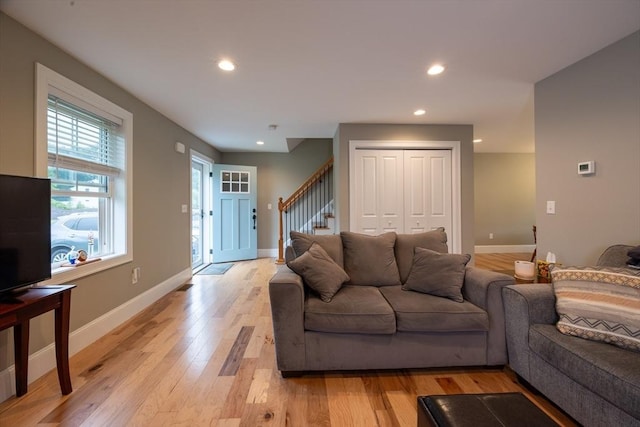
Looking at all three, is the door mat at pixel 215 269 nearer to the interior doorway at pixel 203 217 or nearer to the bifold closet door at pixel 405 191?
the interior doorway at pixel 203 217

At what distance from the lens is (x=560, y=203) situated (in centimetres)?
261

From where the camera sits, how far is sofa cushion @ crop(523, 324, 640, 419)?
46.2 inches

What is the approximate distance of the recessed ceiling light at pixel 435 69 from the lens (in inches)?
97.1

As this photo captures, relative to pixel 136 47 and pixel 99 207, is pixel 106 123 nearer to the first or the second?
pixel 99 207

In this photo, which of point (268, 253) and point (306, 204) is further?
point (268, 253)

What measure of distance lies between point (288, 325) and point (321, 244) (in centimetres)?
79

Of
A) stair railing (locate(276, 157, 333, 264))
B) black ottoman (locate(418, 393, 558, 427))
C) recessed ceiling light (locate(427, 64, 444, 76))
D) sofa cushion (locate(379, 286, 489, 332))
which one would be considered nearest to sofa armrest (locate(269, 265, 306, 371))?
sofa cushion (locate(379, 286, 489, 332))

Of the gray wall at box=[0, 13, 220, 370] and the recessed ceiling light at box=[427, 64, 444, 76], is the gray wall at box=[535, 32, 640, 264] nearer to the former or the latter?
the recessed ceiling light at box=[427, 64, 444, 76]

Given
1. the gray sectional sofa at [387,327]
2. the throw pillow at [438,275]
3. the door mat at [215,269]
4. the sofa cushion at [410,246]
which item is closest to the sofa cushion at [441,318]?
the gray sectional sofa at [387,327]

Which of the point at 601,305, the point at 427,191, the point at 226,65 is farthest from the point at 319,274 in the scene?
the point at 427,191

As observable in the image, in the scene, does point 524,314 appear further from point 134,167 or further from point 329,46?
point 134,167

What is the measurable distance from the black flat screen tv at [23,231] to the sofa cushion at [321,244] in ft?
5.30

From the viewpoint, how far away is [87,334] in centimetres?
236

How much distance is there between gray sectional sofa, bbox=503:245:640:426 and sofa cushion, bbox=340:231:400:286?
0.86 m
